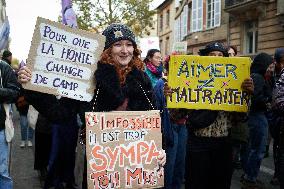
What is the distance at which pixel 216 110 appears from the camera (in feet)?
13.2

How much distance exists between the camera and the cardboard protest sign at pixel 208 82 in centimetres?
390

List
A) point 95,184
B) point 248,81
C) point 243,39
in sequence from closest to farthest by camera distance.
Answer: point 95,184 < point 248,81 < point 243,39

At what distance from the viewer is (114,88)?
2.83m

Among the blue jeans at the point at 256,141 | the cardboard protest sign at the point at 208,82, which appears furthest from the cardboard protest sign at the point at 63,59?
the blue jeans at the point at 256,141

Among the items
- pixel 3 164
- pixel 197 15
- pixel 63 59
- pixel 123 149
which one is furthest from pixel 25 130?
pixel 197 15

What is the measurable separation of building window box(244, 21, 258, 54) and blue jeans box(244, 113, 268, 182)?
1514cm

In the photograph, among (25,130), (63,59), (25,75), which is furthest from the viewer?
(25,130)

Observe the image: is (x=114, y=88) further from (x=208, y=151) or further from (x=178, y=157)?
(x=178, y=157)

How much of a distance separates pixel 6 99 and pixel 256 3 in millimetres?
17027

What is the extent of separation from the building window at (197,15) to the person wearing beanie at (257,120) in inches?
829

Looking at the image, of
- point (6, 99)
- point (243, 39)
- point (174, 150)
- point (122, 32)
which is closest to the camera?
point (122, 32)

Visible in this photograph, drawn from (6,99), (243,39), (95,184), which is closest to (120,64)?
(95,184)

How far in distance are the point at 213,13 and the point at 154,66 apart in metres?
20.2

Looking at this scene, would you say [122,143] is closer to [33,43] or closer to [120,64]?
[120,64]
